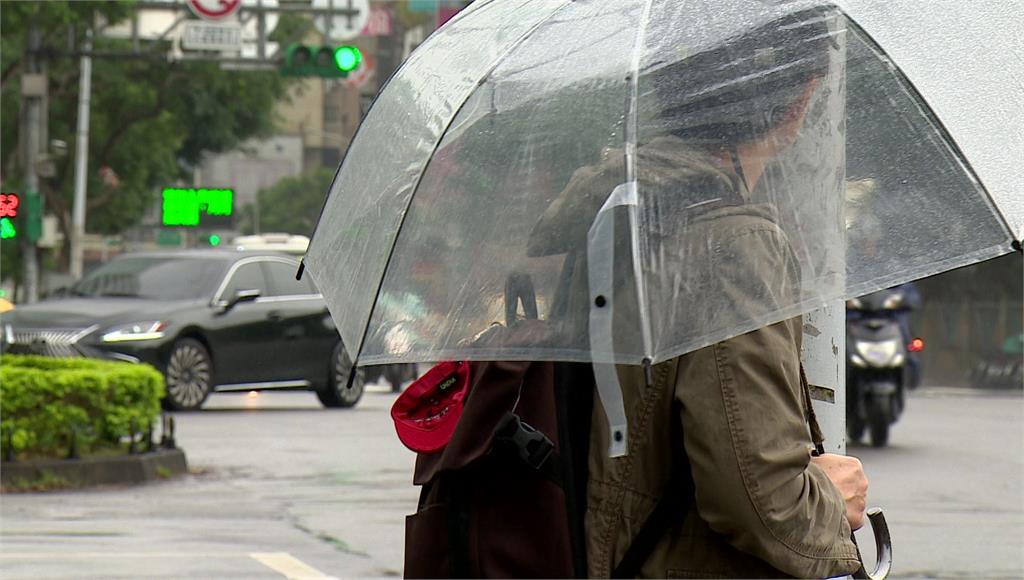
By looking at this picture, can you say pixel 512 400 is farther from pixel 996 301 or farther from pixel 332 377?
pixel 996 301

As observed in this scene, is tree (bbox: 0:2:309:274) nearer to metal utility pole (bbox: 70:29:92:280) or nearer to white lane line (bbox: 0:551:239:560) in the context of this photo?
metal utility pole (bbox: 70:29:92:280)

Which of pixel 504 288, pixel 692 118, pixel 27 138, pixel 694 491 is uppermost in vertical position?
pixel 27 138

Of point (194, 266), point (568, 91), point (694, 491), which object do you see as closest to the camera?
point (694, 491)

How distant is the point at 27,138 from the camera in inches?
890

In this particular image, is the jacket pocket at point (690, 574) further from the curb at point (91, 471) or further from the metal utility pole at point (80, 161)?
the metal utility pole at point (80, 161)

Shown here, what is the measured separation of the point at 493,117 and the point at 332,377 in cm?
1596

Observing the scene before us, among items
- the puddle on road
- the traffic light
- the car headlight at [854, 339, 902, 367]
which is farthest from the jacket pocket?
the traffic light

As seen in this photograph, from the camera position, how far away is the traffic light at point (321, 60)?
72.5 feet

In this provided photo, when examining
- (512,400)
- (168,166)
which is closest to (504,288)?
(512,400)

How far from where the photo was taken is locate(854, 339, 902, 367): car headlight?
14281mm

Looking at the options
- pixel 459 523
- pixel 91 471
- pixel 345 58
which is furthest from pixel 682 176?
pixel 345 58

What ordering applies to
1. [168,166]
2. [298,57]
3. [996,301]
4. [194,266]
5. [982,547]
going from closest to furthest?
1. [982,547]
2. [194,266]
3. [298,57]
4. [996,301]
5. [168,166]

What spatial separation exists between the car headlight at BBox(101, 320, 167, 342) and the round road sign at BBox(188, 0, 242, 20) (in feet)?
24.7

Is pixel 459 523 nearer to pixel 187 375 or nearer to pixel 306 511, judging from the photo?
pixel 306 511
